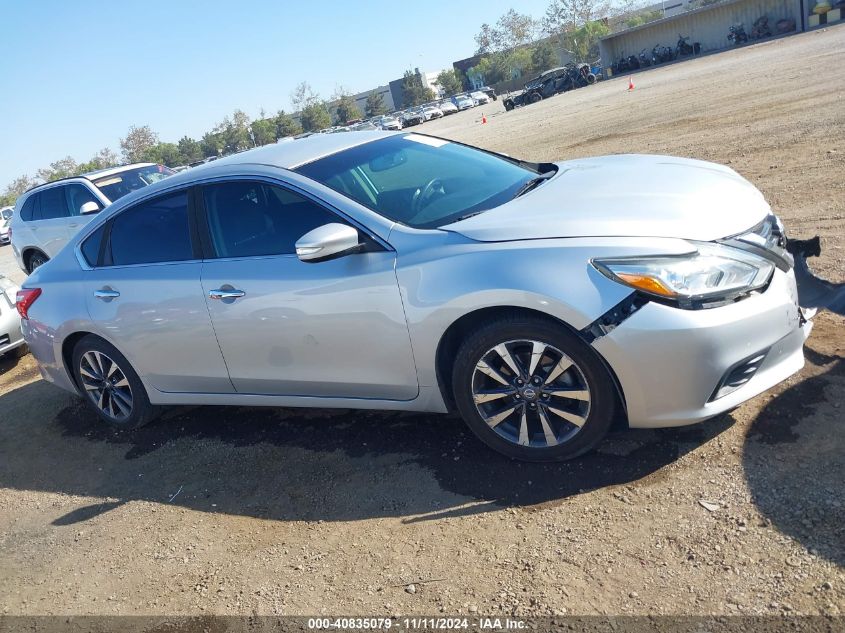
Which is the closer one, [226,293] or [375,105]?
[226,293]

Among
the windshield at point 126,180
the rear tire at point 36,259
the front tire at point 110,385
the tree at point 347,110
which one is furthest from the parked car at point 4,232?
the tree at point 347,110

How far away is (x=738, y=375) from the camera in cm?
299

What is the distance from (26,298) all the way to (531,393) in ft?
13.1

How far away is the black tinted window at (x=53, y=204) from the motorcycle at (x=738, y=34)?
178ft

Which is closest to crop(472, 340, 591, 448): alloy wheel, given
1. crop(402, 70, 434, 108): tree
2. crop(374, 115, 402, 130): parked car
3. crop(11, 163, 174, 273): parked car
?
crop(11, 163, 174, 273): parked car

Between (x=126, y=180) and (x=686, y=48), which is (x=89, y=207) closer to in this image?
(x=126, y=180)

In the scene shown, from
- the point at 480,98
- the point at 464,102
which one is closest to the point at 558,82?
the point at 464,102

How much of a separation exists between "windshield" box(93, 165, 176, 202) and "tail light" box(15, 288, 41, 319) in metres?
5.41

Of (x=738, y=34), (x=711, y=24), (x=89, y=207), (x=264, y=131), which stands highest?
(x=264, y=131)

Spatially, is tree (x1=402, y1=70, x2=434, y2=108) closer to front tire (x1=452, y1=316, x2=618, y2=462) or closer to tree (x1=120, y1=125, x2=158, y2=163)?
tree (x1=120, y1=125, x2=158, y2=163)

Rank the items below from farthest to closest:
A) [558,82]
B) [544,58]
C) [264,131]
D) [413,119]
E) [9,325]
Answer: [264,131], [544,58], [413,119], [558,82], [9,325]

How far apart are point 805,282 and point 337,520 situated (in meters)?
2.94

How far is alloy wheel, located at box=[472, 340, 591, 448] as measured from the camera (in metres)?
3.16

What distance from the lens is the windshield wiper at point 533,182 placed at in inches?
155
